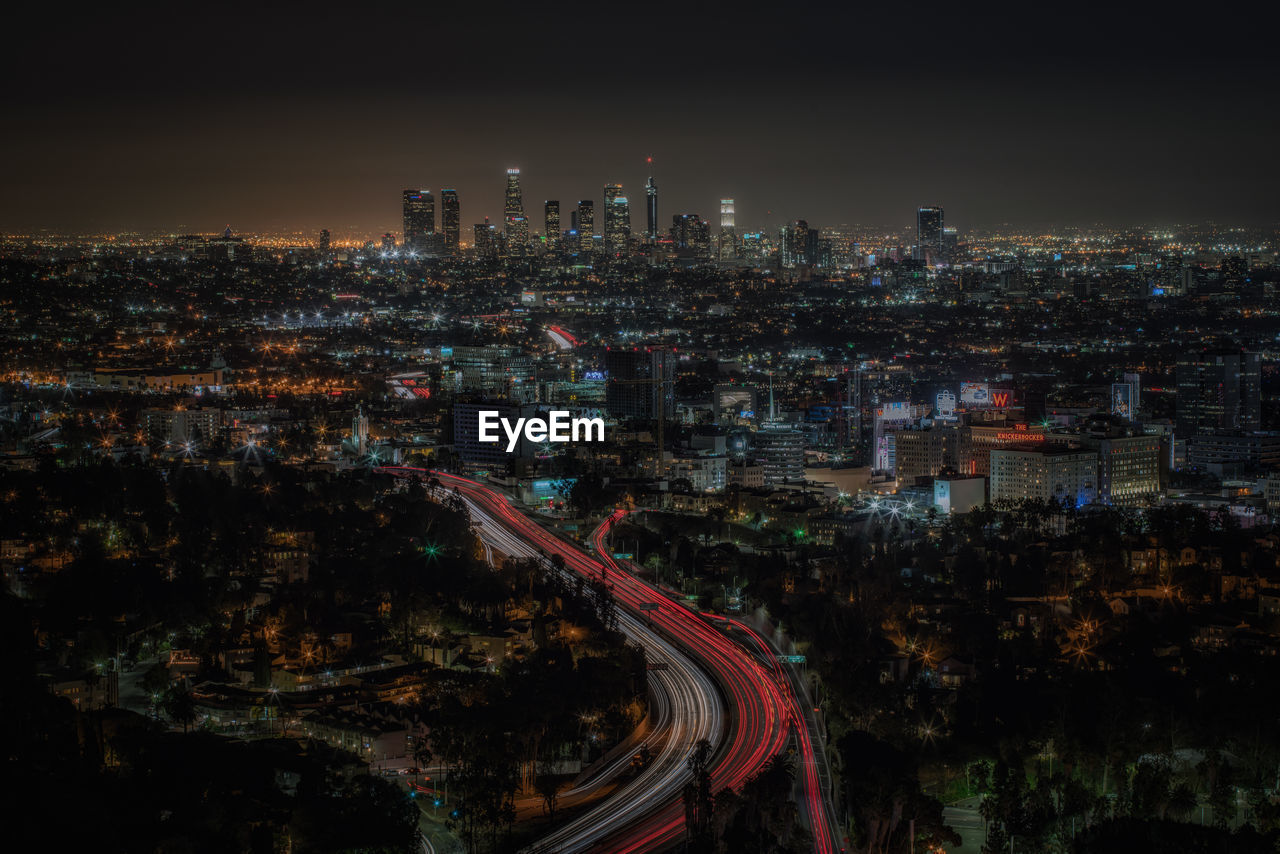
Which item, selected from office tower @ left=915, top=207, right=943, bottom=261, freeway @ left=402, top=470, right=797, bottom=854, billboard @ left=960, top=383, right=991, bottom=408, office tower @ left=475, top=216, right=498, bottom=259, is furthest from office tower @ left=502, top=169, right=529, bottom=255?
freeway @ left=402, top=470, right=797, bottom=854

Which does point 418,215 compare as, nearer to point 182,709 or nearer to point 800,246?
point 800,246

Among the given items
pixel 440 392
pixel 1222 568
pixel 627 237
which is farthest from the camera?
pixel 627 237

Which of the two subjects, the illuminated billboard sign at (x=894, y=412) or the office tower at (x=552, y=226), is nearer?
the illuminated billboard sign at (x=894, y=412)

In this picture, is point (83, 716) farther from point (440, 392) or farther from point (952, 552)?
point (440, 392)

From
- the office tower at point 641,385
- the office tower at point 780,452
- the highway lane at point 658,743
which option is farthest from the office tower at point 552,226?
the highway lane at point 658,743

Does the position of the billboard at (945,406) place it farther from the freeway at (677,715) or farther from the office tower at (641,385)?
the freeway at (677,715)

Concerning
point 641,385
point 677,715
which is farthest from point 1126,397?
point 677,715

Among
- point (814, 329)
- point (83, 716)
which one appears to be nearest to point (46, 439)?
point (83, 716)
